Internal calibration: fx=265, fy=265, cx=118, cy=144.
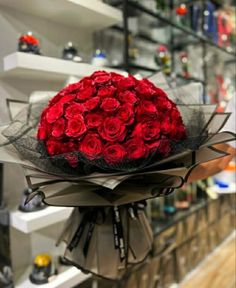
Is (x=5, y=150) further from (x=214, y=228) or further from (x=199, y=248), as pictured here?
(x=214, y=228)

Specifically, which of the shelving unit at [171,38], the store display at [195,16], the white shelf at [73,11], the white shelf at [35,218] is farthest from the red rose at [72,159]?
the store display at [195,16]

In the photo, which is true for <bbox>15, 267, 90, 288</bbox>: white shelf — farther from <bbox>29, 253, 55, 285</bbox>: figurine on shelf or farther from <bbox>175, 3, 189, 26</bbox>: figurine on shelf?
<bbox>175, 3, 189, 26</bbox>: figurine on shelf

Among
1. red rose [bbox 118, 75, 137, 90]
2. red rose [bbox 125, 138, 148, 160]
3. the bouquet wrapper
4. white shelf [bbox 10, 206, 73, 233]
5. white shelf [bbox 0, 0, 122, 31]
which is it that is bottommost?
white shelf [bbox 10, 206, 73, 233]

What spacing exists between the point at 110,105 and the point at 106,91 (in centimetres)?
3

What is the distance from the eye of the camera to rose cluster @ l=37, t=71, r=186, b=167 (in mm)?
429

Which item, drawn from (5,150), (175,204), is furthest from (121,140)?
(175,204)

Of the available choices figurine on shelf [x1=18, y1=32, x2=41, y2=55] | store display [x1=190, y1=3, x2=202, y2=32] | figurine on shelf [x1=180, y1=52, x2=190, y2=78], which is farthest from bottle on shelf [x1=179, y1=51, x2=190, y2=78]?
figurine on shelf [x1=18, y1=32, x2=41, y2=55]

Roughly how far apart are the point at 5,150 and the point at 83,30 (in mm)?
991

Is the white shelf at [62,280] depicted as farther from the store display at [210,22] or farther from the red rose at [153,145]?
the store display at [210,22]

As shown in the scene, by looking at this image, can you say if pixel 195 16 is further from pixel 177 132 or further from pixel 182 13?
pixel 177 132

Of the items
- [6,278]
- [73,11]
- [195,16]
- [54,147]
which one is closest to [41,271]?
[6,278]

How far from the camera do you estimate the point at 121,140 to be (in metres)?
0.43

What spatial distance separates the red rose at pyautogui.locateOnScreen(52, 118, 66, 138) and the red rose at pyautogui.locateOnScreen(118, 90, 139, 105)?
0.11 meters

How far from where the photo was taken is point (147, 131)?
0.44m
